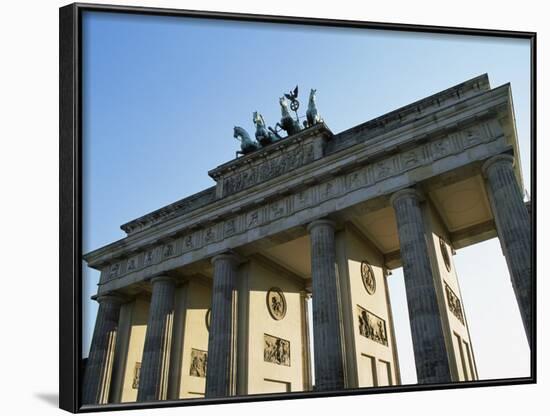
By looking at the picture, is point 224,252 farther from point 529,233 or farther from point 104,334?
point 529,233

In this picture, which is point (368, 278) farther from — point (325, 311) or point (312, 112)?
point (312, 112)

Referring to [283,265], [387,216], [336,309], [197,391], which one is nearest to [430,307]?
[336,309]

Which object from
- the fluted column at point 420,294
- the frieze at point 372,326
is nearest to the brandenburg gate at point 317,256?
the fluted column at point 420,294

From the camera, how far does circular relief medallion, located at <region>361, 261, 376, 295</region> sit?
16.7m

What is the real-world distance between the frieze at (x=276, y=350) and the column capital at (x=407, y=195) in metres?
7.09

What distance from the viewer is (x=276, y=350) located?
18.1 m

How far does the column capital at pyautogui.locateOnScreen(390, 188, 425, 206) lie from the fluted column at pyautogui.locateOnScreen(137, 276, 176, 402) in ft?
31.2

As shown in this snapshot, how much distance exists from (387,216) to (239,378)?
7.47 meters

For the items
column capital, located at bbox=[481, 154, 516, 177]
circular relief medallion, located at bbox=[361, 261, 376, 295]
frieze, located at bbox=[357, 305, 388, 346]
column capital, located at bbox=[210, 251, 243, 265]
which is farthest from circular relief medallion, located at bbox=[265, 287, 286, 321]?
column capital, located at bbox=[481, 154, 516, 177]

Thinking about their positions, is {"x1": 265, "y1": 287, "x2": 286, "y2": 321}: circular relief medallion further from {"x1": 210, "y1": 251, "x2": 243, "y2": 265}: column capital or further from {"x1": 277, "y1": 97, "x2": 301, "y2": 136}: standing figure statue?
{"x1": 277, "y1": 97, "x2": 301, "y2": 136}: standing figure statue

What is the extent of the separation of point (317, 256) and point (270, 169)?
446 centimetres

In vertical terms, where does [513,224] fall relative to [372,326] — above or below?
above

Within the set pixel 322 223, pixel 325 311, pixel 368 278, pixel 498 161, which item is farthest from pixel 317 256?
pixel 498 161

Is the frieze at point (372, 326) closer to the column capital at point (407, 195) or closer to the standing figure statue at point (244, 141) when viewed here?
the column capital at point (407, 195)
